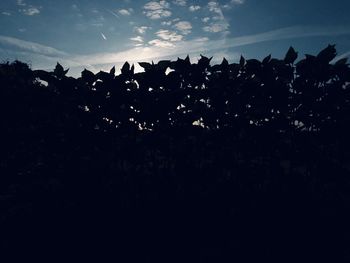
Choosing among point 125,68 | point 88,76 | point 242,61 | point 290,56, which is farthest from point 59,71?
point 290,56

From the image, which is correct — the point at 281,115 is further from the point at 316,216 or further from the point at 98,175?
the point at 98,175

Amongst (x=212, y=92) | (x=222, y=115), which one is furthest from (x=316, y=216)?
(x=212, y=92)

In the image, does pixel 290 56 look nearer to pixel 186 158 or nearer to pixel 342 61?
pixel 342 61

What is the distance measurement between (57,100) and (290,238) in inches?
200

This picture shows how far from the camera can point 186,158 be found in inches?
268

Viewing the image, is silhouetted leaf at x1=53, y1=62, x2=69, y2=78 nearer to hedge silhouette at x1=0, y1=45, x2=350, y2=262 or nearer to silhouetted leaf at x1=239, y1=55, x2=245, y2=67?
hedge silhouette at x1=0, y1=45, x2=350, y2=262

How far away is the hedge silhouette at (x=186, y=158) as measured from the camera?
5988 mm

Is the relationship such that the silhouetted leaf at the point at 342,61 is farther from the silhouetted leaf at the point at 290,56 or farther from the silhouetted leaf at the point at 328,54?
the silhouetted leaf at the point at 290,56

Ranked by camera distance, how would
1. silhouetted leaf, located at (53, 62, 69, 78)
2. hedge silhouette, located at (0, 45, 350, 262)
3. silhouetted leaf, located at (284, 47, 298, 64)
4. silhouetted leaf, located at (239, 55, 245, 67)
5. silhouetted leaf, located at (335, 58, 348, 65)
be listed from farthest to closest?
silhouetted leaf, located at (239, 55, 245, 67) → silhouetted leaf, located at (284, 47, 298, 64) → silhouetted leaf, located at (335, 58, 348, 65) → silhouetted leaf, located at (53, 62, 69, 78) → hedge silhouette, located at (0, 45, 350, 262)

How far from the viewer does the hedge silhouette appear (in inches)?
236

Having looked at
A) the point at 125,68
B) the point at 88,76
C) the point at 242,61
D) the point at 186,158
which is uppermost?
the point at 242,61

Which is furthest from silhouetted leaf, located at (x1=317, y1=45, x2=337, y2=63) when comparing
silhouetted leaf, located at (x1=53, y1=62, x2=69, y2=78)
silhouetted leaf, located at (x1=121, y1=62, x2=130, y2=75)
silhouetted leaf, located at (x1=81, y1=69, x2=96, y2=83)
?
silhouetted leaf, located at (x1=53, y1=62, x2=69, y2=78)

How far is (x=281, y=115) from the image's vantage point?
21.5ft

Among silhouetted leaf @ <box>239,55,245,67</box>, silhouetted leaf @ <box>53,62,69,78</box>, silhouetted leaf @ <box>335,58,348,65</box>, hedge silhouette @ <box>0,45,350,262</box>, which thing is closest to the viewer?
hedge silhouette @ <box>0,45,350,262</box>
